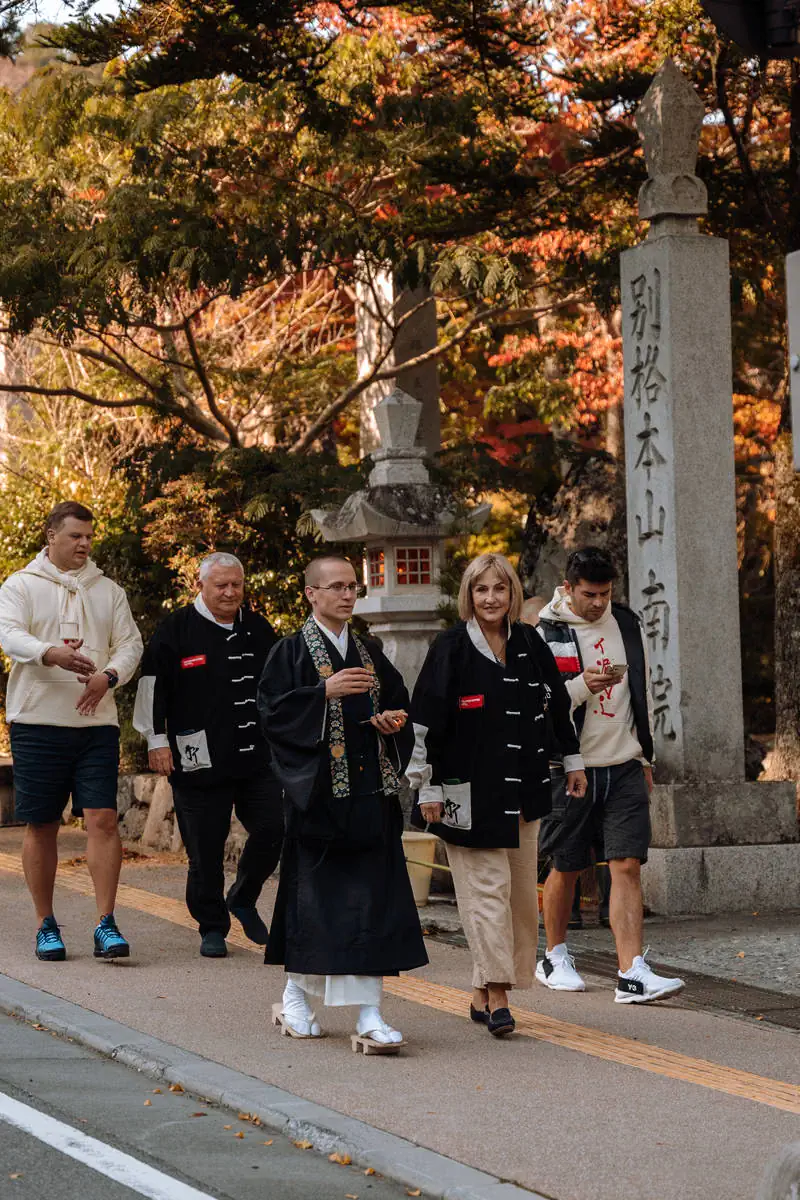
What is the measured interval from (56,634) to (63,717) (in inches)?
15.8

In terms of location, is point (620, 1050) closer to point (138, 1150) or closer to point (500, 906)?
point (500, 906)

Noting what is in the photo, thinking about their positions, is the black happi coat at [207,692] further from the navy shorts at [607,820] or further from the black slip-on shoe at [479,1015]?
the black slip-on shoe at [479,1015]

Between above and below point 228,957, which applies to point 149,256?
above

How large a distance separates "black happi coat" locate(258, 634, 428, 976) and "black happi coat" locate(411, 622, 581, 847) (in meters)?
0.20

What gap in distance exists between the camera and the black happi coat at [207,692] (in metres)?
8.35

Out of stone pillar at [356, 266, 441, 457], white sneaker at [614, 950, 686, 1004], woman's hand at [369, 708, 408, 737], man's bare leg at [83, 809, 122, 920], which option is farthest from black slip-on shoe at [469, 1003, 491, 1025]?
stone pillar at [356, 266, 441, 457]

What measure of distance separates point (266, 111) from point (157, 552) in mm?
4020

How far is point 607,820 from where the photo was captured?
7.38m

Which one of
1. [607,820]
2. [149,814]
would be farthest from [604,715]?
[149,814]

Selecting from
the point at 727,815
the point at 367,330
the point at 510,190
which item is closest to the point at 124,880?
the point at 727,815

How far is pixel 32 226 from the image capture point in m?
13.9

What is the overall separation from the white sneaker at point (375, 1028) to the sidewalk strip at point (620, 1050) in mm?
648

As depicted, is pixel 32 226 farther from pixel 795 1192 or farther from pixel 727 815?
pixel 795 1192

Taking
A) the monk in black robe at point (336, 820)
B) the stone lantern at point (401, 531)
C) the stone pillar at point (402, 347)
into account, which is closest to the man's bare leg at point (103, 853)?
the monk in black robe at point (336, 820)
